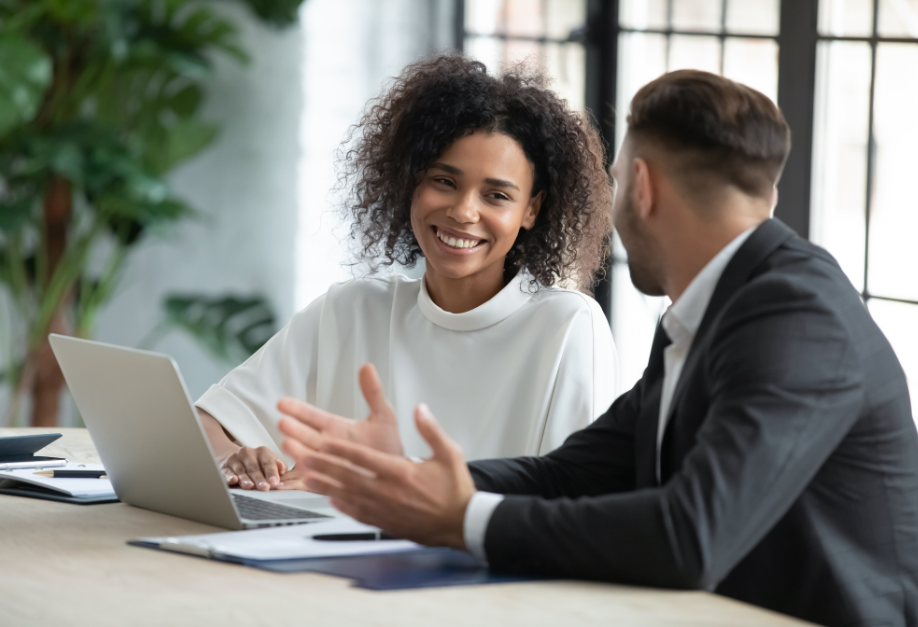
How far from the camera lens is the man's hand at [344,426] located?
1259 millimetres

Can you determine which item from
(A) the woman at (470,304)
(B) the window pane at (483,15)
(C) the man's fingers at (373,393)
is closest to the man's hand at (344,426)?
(C) the man's fingers at (373,393)

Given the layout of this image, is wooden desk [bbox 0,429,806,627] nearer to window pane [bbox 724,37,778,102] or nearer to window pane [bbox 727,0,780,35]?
window pane [bbox 724,37,778,102]

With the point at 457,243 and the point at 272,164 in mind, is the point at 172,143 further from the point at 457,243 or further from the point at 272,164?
the point at 457,243

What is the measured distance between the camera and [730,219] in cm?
135

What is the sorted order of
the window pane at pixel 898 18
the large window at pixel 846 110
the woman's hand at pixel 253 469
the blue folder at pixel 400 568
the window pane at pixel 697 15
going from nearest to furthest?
1. the blue folder at pixel 400 568
2. the woman's hand at pixel 253 469
3. the window pane at pixel 898 18
4. the large window at pixel 846 110
5. the window pane at pixel 697 15

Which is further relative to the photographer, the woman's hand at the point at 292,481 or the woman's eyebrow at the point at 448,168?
the woman's eyebrow at the point at 448,168

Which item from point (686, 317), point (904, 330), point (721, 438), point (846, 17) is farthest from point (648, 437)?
point (846, 17)

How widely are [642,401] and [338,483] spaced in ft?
1.75

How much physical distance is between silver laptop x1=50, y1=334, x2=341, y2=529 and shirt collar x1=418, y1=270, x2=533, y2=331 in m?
0.64

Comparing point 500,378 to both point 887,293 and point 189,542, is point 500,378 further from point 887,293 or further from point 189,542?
point 887,293

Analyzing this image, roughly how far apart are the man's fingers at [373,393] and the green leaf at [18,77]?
2606 mm

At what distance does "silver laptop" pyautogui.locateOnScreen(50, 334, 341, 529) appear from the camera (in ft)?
4.43

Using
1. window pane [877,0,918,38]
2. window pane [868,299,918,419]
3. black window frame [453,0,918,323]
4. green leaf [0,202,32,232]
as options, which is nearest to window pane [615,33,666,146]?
black window frame [453,0,918,323]

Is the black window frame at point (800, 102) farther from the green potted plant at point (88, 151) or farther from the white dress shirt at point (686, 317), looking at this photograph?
the green potted plant at point (88, 151)
